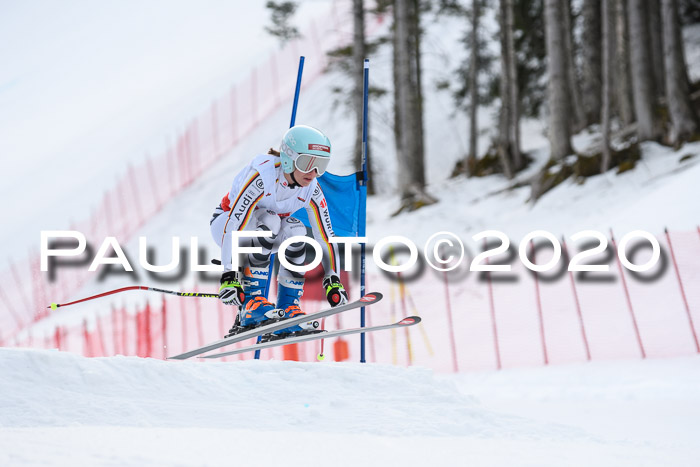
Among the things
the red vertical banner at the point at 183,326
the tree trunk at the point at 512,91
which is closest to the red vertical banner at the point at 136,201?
the red vertical banner at the point at 183,326

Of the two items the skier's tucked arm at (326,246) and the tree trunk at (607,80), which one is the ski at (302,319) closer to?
the skier's tucked arm at (326,246)

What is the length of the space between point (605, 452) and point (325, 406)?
167 centimetres

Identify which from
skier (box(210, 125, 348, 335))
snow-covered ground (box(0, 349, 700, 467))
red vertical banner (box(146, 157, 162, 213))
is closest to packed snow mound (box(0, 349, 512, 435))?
snow-covered ground (box(0, 349, 700, 467))

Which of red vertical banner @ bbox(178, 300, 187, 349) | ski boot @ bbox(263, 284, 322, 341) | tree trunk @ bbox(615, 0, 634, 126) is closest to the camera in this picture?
ski boot @ bbox(263, 284, 322, 341)

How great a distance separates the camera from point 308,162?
510cm

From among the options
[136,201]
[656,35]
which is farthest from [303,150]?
[136,201]

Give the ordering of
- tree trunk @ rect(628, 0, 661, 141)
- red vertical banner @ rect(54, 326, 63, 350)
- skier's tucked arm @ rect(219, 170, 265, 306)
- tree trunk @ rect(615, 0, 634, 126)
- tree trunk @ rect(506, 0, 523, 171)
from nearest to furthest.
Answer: skier's tucked arm @ rect(219, 170, 265, 306), red vertical banner @ rect(54, 326, 63, 350), tree trunk @ rect(628, 0, 661, 141), tree trunk @ rect(615, 0, 634, 126), tree trunk @ rect(506, 0, 523, 171)

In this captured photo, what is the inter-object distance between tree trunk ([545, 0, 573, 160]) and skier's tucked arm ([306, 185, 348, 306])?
1102 cm

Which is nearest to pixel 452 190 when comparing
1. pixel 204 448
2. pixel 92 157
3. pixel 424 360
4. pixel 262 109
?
pixel 424 360

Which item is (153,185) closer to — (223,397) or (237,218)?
(237,218)

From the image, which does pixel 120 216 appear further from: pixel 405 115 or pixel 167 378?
pixel 167 378

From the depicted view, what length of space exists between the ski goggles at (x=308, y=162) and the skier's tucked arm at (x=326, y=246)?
1.13 ft

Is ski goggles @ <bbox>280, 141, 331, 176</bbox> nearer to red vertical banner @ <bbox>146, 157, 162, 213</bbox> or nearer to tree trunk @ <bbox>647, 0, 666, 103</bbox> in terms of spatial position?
tree trunk @ <bbox>647, 0, 666, 103</bbox>

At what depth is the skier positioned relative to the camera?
5.15 meters
